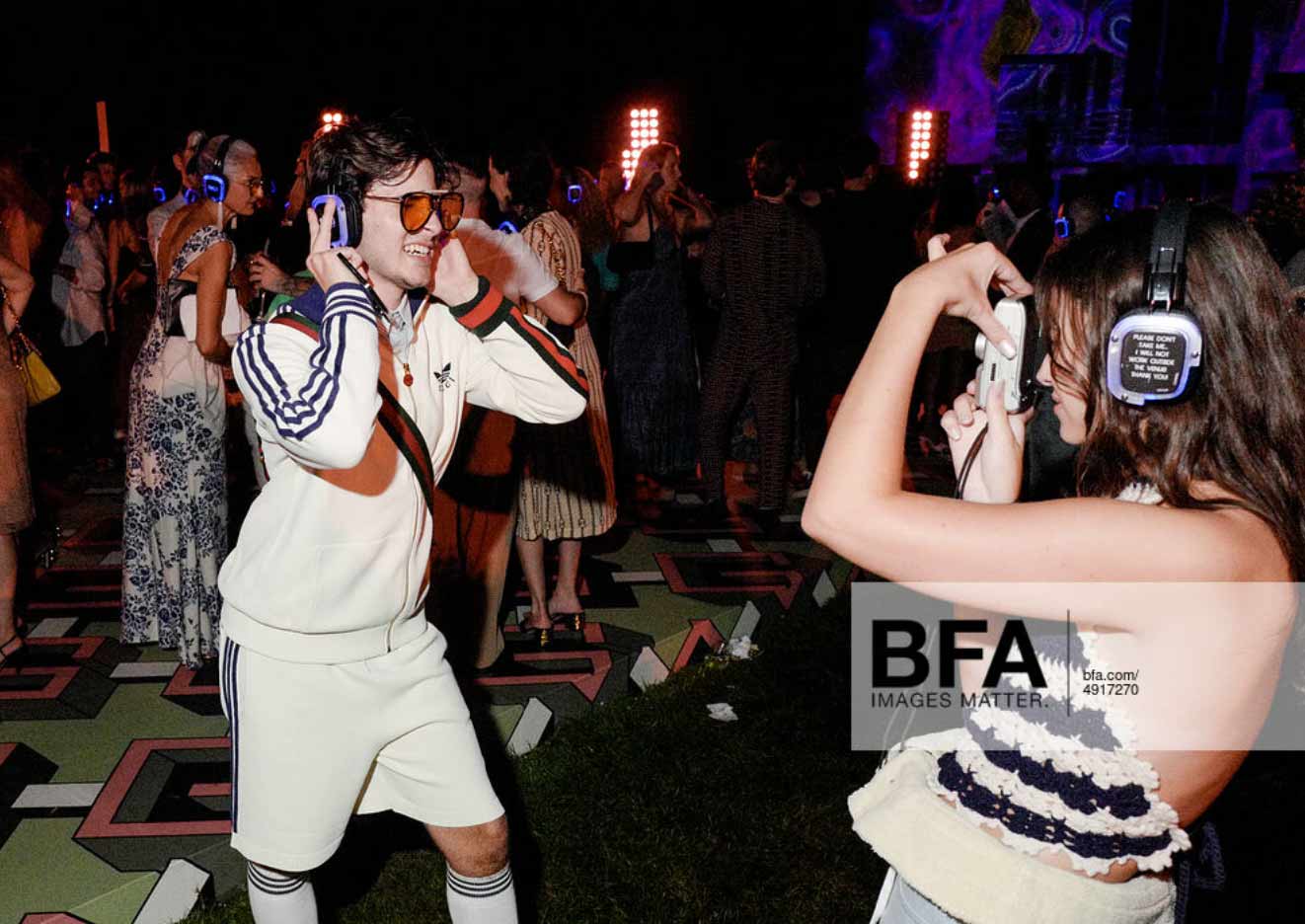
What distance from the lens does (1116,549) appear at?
1312 millimetres

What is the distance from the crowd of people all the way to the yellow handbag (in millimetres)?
185

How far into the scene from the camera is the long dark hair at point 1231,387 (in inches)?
55.4

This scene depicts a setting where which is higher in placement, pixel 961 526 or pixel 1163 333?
pixel 1163 333

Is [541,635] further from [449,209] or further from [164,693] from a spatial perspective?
[449,209]

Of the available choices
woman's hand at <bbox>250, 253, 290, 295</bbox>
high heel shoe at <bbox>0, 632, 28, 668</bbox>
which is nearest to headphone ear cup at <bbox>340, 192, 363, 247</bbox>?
woman's hand at <bbox>250, 253, 290, 295</bbox>

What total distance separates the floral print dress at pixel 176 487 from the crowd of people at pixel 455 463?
1 centimetres

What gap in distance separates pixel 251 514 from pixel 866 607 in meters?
3.53

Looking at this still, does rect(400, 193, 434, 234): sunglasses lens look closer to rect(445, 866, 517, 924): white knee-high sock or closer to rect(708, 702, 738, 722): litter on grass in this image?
rect(445, 866, 517, 924): white knee-high sock

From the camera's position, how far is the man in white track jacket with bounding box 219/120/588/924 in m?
2.07

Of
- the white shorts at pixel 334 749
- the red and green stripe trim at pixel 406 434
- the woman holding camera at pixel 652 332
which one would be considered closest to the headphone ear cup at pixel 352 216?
the red and green stripe trim at pixel 406 434

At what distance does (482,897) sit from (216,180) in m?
2.82

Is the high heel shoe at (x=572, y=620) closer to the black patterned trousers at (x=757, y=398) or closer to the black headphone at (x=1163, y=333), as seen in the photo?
the black patterned trousers at (x=757, y=398)

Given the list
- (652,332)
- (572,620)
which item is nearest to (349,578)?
(572,620)

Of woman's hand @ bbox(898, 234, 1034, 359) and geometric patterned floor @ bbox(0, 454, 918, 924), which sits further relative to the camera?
geometric patterned floor @ bbox(0, 454, 918, 924)
